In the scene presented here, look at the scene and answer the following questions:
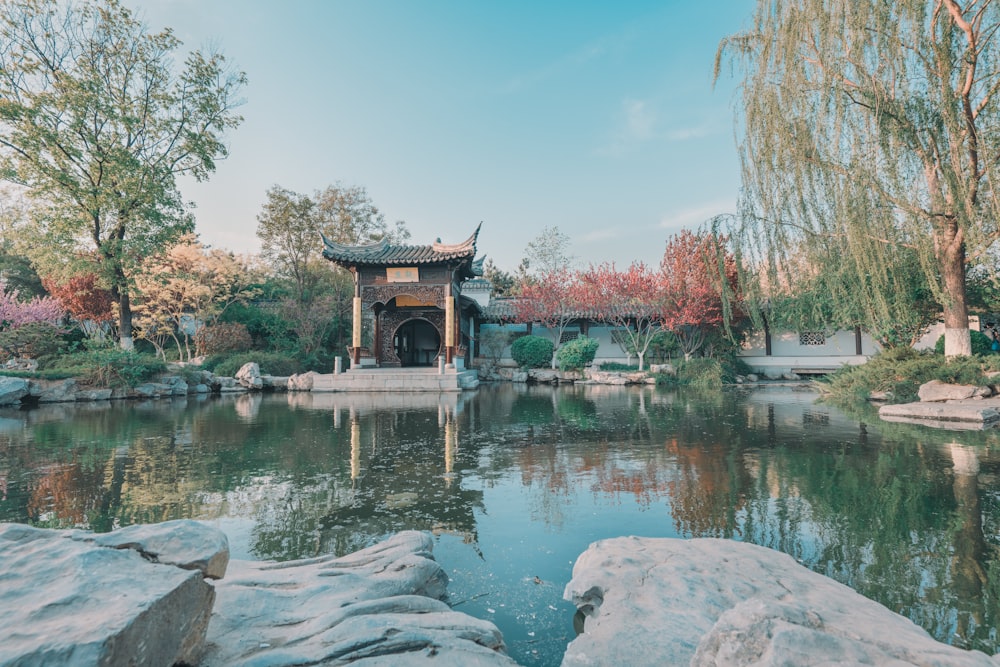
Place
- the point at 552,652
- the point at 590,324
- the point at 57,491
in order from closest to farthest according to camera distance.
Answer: the point at 552,652, the point at 57,491, the point at 590,324

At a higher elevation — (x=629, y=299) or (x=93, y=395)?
(x=629, y=299)

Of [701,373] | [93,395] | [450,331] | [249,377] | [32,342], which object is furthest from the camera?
[450,331]

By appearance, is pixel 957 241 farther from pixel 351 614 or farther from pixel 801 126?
pixel 351 614

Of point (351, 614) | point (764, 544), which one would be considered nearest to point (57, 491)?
point (351, 614)

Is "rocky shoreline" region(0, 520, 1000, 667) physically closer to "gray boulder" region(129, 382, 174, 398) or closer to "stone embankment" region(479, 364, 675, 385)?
"gray boulder" region(129, 382, 174, 398)

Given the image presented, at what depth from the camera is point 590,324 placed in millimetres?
22391

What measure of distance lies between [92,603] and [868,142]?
947cm

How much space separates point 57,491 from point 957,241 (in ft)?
40.6

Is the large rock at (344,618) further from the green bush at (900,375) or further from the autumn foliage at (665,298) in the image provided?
the autumn foliage at (665,298)

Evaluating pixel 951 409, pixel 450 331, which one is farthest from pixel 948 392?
pixel 450 331

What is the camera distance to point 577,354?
62.0ft

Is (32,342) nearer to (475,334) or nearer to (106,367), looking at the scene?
(106,367)

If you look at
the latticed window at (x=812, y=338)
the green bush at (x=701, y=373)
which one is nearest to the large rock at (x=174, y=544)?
the green bush at (x=701, y=373)

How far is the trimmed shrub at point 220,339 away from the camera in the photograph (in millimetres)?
17938
